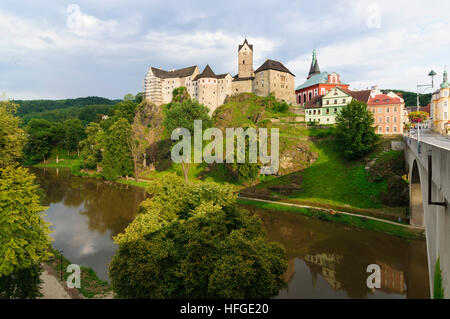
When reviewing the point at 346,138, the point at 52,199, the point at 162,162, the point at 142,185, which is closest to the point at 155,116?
the point at 162,162

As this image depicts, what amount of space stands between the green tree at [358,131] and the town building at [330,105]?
1150 cm

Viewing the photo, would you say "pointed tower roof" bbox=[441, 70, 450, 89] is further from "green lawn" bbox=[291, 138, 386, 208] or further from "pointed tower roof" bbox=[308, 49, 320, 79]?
"pointed tower roof" bbox=[308, 49, 320, 79]

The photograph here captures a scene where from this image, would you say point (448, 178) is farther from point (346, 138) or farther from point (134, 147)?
point (134, 147)

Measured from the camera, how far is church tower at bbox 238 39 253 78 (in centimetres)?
8794

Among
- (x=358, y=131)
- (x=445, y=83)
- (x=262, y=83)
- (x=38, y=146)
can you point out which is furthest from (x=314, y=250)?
(x=38, y=146)

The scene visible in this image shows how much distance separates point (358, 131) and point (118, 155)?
53.0 m

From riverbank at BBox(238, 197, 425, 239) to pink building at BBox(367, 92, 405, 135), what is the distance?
80.9ft

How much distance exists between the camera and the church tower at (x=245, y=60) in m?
87.9

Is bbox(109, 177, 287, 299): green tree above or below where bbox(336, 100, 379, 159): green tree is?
below

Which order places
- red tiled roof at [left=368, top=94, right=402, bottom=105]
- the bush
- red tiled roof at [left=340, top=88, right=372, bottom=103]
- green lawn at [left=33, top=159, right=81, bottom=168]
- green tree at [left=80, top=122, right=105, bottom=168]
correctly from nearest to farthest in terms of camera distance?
the bush → red tiled roof at [left=368, top=94, right=402, bottom=105] → red tiled roof at [left=340, top=88, right=372, bottom=103] → green tree at [left=80, top=122, right=105, bottom=168] → green lawn at [left=33, top=159, right=81, bottom=168]

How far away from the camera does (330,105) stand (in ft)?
211

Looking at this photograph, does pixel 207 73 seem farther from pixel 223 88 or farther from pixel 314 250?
pixel 314 250

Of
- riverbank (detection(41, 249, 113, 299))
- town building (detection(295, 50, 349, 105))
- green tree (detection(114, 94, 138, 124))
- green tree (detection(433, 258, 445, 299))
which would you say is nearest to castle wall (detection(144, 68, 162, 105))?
green tree (detection(114, 94, 138, 124))
